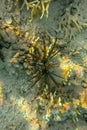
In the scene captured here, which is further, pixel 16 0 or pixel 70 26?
pixel 70 26


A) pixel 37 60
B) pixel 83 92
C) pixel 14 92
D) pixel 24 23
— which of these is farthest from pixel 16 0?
pixel 83 92

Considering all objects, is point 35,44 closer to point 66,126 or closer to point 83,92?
point 83,92

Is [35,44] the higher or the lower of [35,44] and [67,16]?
the lower

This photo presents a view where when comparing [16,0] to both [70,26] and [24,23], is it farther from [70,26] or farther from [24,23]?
[70,26]

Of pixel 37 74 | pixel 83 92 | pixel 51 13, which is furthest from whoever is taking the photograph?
pixel 51 13

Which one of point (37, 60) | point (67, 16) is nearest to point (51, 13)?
point (67, 16)

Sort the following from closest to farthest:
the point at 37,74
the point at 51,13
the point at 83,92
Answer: the point at 37,74 → the point at 83,92 → the point at 51,13

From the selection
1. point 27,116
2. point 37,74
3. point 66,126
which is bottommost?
point 66,126

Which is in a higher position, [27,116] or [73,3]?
[73,3]

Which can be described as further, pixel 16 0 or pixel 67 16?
pixel 67 16
